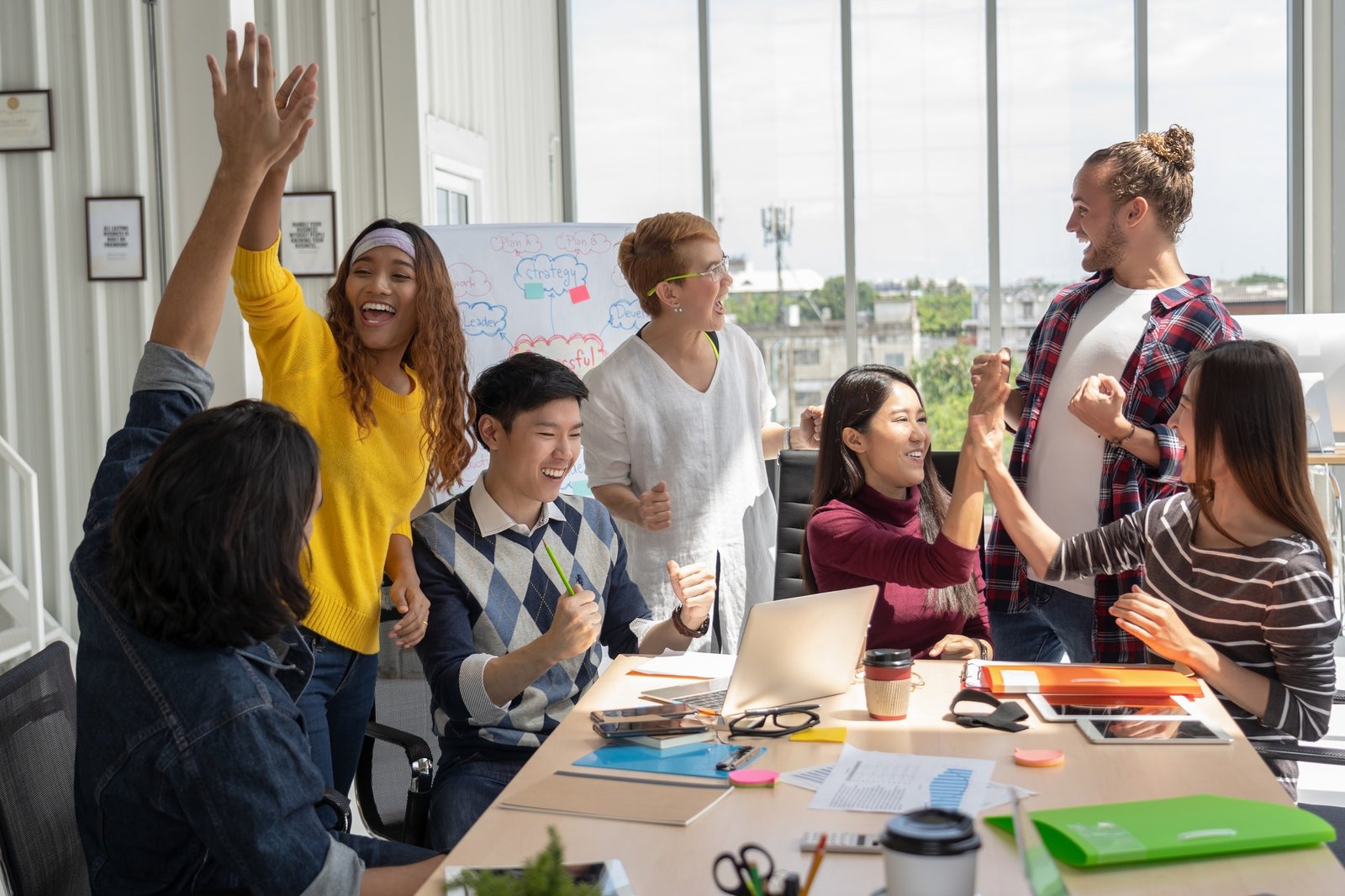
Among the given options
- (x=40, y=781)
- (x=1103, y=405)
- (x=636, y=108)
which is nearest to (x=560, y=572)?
(x=40, y=781)

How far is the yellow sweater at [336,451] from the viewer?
80.2 inches

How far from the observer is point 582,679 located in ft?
7.14

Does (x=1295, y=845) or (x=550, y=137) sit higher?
(x=550, y=137)

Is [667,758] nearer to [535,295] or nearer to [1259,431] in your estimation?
[1259,431]

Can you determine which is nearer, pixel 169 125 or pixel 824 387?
pixel 169 125

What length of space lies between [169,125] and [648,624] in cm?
347

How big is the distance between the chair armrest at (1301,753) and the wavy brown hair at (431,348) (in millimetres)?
1456

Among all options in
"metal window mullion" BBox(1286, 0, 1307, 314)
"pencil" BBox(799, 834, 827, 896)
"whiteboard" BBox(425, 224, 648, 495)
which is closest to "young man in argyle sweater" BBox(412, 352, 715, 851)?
"pencil" BBox(799, 834, 827, 896)

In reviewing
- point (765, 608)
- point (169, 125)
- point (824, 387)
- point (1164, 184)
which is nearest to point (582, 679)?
point (765, 608)

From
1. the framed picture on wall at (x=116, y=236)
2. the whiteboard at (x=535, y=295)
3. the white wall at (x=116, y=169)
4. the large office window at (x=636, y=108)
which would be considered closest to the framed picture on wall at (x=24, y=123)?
the white wall at (x=116, y=169)

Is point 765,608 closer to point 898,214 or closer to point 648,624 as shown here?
point 648,624

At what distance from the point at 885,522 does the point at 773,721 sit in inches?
27.0

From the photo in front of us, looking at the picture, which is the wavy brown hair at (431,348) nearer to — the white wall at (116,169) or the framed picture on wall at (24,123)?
the white wall at (116,169)

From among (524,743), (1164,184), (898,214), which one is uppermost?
(898,214)
